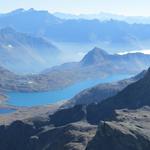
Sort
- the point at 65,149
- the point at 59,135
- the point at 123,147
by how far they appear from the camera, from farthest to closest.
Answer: the point at 59,135, the point at 65,149, the point at 123,147

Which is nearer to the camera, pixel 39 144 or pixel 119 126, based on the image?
pixel 119 126

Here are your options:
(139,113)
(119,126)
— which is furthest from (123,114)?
(119,126)

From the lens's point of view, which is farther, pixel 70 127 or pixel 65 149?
pixel 70 127

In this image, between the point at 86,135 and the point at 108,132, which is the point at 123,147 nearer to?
the point at 108,132

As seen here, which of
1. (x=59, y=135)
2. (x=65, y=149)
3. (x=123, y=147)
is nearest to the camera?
(x=123, y=147)

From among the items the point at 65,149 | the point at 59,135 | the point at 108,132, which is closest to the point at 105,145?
the point at 108,132

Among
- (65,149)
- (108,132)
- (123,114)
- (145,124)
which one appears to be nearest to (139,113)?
(123,114)

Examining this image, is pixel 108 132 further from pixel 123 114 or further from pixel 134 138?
pixel 123 114
